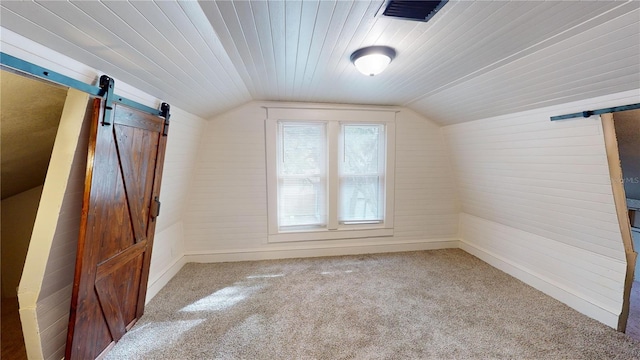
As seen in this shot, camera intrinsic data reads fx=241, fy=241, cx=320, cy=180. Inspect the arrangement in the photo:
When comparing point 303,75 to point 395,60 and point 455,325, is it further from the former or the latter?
point 455,325

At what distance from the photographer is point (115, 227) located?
1.65 metres

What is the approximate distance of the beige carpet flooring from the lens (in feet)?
5.74

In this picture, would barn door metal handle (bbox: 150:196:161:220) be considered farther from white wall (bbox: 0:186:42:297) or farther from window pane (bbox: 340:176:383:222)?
window pane (bbox: 340:176:383:222)

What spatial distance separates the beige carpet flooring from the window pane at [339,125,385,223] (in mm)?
874

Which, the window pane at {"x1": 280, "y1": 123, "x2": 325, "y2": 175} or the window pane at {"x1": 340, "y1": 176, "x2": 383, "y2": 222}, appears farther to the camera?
the window pane at {"x1": 340, "y1": 176, "x2": 383, "y2": 222}

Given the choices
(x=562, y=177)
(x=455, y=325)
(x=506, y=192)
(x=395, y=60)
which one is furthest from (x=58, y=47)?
(x=506, y=192)

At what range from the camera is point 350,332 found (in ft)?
6.35

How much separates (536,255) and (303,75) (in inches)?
123

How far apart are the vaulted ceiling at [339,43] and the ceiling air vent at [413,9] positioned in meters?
0.06

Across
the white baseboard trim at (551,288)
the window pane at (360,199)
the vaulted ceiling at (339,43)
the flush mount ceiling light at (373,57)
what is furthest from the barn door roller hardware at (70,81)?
the white baseboard trim at (551,288)

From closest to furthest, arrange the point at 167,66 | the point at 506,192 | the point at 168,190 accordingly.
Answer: the point at 167,66
the point at 168,190
the point at 506,192

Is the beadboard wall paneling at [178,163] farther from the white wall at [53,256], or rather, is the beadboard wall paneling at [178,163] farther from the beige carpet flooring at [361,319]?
the beige carpet flooring at [361,319]

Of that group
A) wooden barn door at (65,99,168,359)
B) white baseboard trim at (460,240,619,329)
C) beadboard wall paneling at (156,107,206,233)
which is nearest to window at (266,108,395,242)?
beadboard wall paneling at (156,107,206,233)

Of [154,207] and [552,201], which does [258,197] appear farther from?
[552,201]
